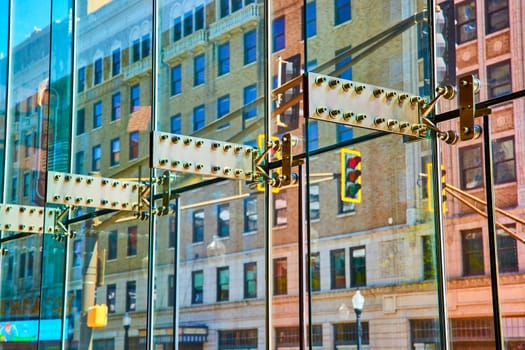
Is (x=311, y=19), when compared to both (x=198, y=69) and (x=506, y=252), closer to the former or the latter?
(x=198, y=69)

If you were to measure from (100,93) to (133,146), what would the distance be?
Answer: 98 centimetres

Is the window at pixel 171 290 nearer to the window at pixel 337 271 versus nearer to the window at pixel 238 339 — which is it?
the window at pixel 238 339

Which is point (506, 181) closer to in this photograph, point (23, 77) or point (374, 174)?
point (374, 174)

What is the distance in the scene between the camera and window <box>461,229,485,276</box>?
7961mm

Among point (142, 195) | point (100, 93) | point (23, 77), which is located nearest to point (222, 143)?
point (142, 195)

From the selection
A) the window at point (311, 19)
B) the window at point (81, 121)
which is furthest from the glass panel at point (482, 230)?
the window at point (81, 121)

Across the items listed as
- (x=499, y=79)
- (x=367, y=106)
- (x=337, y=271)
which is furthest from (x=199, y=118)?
(x=499, y=79)

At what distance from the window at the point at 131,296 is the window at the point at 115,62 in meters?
2.44

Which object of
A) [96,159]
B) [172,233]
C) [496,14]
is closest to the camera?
[496,14]

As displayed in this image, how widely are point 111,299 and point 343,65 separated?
14.9ft

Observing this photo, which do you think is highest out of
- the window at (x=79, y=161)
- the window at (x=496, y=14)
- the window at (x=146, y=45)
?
the window at (x=146, y=45)

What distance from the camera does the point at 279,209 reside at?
31.3ft

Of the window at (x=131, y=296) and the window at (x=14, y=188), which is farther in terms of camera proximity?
the window at (x=14, y=188)

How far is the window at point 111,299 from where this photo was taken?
11.1 m
